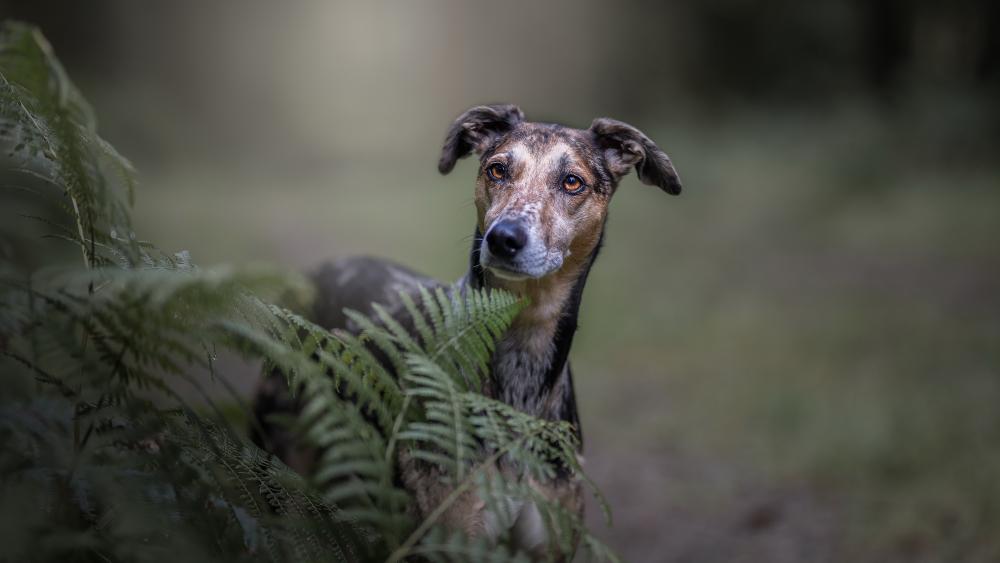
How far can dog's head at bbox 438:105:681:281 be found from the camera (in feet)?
10.8

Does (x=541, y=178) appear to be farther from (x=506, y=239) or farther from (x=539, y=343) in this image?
(x=539, y=343)

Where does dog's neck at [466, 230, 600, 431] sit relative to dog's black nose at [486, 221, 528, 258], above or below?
below

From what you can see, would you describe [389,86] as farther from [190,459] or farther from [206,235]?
[190,459]

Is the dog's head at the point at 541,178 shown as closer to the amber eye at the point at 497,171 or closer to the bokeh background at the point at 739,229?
the amber eye at the point at 497,171

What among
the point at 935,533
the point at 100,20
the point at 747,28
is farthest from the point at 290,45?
the point at 935,533

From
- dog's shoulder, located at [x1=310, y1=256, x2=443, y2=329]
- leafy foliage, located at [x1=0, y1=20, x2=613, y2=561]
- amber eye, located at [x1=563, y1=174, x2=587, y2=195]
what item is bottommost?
dog's shoulder, located at [x1=310, y1=256, x2=443, y2=329]

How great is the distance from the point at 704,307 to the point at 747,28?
10598mm

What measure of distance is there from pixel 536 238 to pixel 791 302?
24.6 ft

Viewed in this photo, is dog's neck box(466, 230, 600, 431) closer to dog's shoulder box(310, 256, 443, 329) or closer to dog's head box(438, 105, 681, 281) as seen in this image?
dog's head box(438, 105, 681, 281)

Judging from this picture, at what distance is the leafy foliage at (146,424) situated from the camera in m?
1.68

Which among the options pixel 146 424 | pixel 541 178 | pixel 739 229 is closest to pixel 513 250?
pixel 541 178

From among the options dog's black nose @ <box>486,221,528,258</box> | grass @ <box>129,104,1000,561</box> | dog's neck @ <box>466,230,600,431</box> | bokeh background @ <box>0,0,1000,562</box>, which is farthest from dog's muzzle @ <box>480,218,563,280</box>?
bokeh background @ <box>0,0,1000,562</box>

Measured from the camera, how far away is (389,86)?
37.3 m

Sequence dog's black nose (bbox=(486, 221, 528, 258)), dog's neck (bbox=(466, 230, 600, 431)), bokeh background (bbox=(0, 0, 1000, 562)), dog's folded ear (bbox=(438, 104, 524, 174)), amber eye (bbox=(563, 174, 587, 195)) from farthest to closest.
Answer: bokeh background (bbox=(0, 0, 1000, 562)), dog's folded ear (bbox=(438, 104, 524, 174)), amber eye (bbox=(563, 174, 587, 195)), dog's neck (bbox=(466, 230, 600, 431)), dog's black nose (bbox=(486, 221, 528, 258))
